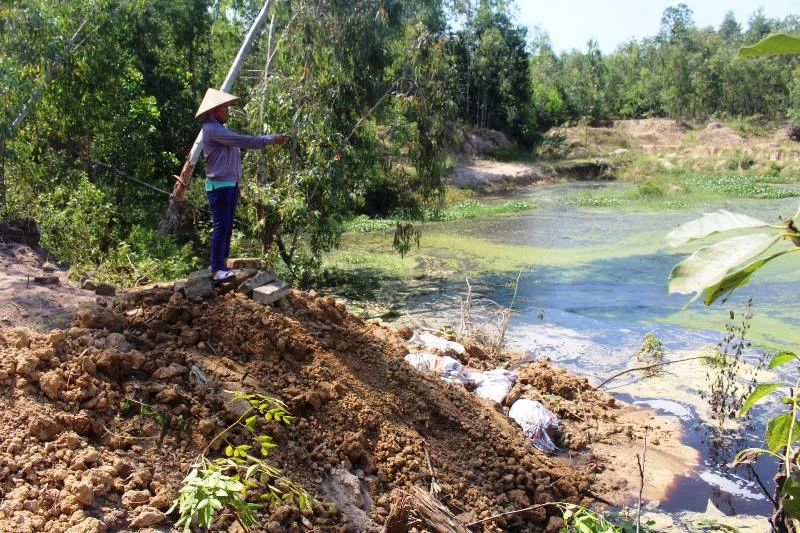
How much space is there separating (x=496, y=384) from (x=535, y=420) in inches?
24.2

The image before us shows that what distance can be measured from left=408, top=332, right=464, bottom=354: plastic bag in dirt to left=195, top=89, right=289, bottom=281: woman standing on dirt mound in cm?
231

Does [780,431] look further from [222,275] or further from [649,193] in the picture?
[649,193]

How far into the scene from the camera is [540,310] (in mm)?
9438

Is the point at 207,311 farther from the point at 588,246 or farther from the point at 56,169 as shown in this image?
the point at 588,246

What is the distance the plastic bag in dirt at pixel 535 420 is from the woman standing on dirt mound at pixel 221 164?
241cm

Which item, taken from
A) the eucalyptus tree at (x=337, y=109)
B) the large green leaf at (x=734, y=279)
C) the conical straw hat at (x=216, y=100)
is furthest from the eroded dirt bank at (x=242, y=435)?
the eucalyptus tree at (x=337, y=109)

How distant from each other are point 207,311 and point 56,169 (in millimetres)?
7146

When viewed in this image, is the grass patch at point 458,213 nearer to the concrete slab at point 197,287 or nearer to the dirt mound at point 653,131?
the concrete slab at point 197,287

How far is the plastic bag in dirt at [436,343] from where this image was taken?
254 inches

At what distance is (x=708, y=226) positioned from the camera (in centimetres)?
94

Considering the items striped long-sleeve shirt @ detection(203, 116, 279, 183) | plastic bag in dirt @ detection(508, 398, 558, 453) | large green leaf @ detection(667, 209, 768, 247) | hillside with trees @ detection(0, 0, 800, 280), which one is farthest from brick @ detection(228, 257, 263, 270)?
large green leaf @ detection(667, 209, 768, 247)

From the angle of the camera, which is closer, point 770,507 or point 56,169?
point 770,507

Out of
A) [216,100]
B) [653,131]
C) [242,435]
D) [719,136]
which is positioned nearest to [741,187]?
[719,136]

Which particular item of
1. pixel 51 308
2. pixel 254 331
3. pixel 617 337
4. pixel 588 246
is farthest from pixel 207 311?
pixel 588 246
